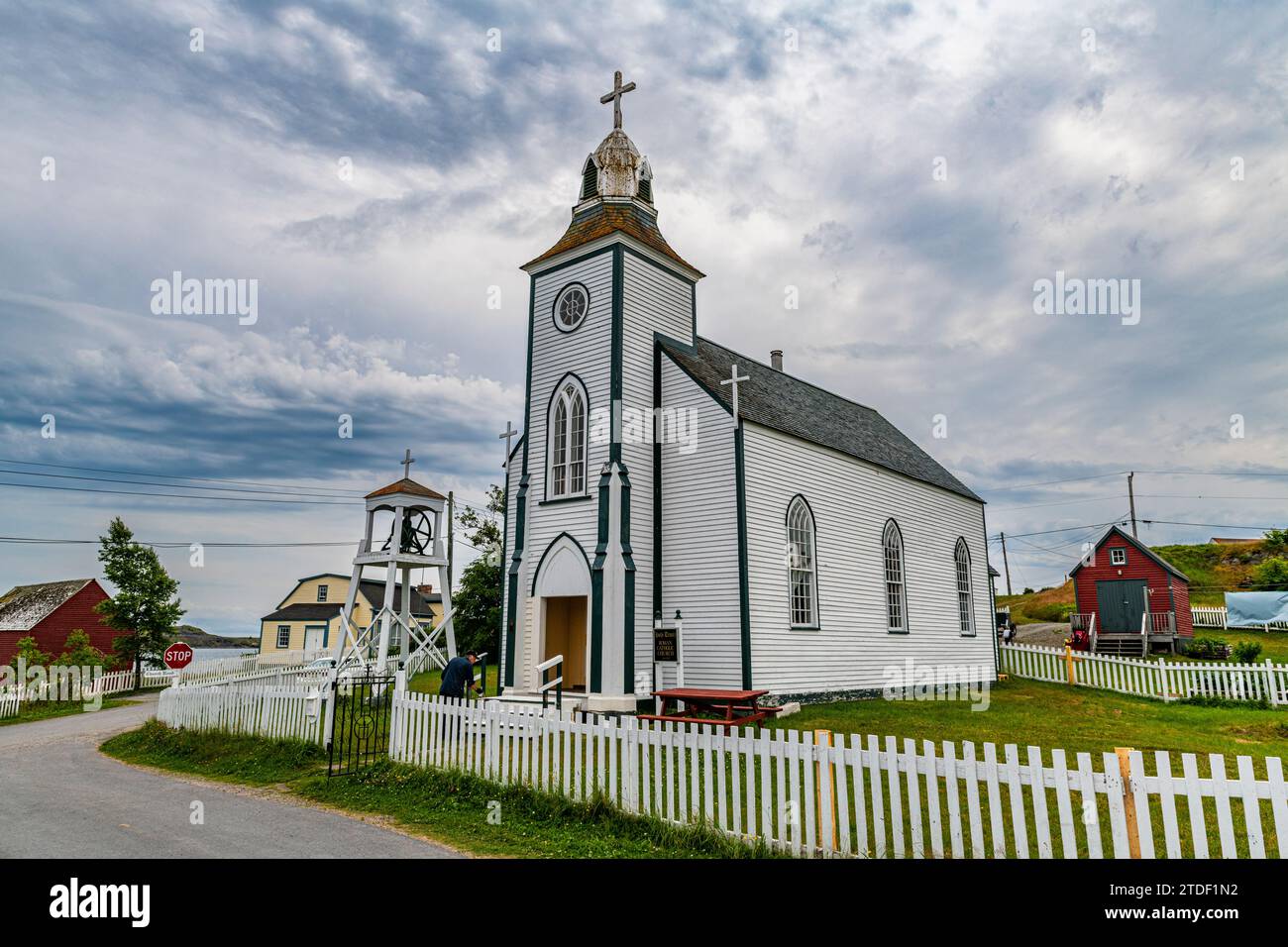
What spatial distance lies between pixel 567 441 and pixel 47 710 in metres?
20.8

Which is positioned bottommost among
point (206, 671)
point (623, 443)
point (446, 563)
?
point (206, 671)

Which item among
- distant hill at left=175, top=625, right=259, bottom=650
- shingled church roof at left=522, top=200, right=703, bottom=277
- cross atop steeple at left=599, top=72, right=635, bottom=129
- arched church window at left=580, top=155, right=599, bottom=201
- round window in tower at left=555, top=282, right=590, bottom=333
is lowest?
distant hill at left=175, top=625, right=259, bottom=650

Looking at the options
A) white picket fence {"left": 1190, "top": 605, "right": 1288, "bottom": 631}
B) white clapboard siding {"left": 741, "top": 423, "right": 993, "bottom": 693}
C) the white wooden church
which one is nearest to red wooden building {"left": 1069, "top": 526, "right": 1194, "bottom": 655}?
white picket fence {"left": 1190, "top": 605, "right": 1288, "bottom": 631}

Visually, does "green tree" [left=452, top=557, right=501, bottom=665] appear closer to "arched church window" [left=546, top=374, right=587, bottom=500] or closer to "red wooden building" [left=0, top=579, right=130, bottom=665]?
"arched church window" [left=546, top=374, right=587, bottom=500]

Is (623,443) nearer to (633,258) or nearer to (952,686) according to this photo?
(633,258)

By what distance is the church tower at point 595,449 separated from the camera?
16078 mm

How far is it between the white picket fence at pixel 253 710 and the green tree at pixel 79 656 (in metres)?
16.7

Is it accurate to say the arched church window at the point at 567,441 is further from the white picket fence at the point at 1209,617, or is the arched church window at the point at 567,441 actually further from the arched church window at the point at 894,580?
the white picket fence at the point at 1209,617

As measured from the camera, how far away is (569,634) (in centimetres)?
1869

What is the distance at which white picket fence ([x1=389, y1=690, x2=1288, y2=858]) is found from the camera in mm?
5359

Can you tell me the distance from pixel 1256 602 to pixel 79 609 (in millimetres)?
60256

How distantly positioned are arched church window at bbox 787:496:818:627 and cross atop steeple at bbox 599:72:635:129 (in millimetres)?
11450
